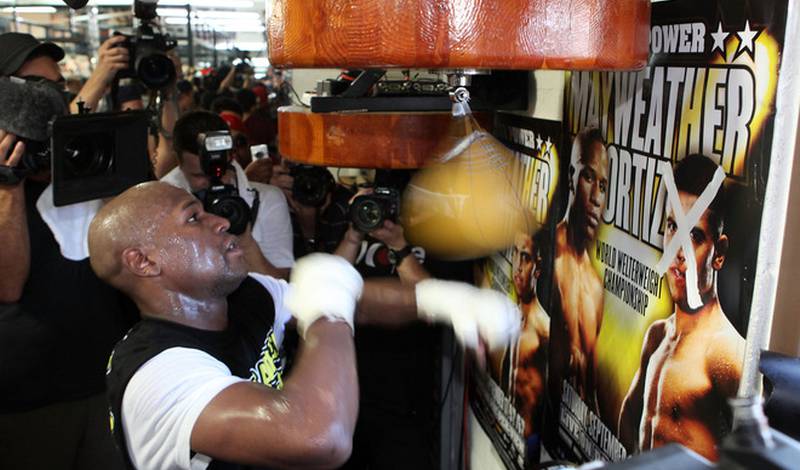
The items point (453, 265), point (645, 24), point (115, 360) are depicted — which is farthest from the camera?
point (453, 265)

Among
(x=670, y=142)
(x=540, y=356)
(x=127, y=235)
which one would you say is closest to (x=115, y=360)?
(x=127, y=235)

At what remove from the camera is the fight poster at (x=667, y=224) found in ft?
2.82

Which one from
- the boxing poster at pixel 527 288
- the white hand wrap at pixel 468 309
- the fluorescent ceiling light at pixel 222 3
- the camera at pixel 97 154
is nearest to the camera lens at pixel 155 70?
the camera at pixel 97 154

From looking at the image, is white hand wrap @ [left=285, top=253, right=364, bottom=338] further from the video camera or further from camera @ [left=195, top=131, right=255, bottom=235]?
the video camera

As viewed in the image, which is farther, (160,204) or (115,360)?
(160,204)

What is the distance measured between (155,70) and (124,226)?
4.24 feet

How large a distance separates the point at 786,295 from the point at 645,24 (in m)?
0.38

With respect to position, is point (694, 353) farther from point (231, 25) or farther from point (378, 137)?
point (231, 25)

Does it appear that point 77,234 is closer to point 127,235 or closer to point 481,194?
point 127,235

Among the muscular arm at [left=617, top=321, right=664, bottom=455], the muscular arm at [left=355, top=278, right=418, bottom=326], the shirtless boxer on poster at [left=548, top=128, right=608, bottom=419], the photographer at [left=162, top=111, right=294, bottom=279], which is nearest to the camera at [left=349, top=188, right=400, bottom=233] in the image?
the muscular arm at [left=355, top=278, right=418, bottom=326]

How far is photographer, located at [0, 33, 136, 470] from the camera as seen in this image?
184 cm

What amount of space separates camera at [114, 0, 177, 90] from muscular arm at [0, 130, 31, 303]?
0.77 meters

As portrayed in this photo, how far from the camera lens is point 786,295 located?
0.84 meters

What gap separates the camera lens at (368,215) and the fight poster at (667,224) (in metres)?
0.58
